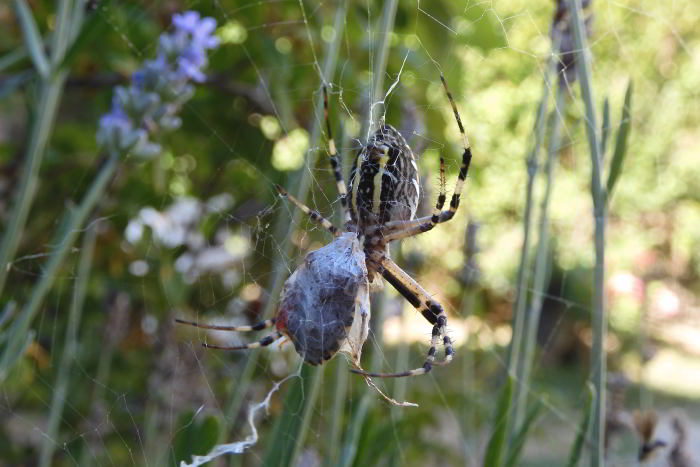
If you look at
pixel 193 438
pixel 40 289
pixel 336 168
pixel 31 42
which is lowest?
pixel 193 438

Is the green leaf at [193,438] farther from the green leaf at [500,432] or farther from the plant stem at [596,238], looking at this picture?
the plant stem at [596,238]

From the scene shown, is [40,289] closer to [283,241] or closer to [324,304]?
[283,241]

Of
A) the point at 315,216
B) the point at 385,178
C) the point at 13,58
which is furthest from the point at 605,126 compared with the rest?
Answer: the point at 13,58

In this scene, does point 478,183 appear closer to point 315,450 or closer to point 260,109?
point 260,109

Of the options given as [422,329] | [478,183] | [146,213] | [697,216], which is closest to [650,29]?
[697,216]

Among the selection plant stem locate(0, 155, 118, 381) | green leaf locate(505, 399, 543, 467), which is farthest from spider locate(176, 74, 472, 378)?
plant stem locate(0, 155, 118, 381)

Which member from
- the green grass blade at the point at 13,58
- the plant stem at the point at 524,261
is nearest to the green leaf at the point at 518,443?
the plant stem at the point at 524,261

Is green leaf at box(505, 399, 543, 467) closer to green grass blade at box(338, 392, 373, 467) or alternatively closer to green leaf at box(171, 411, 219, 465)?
green grass blade at box(338, 392, 373, 467)

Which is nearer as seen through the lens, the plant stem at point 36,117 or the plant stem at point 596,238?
the plant stem at point 596,238
